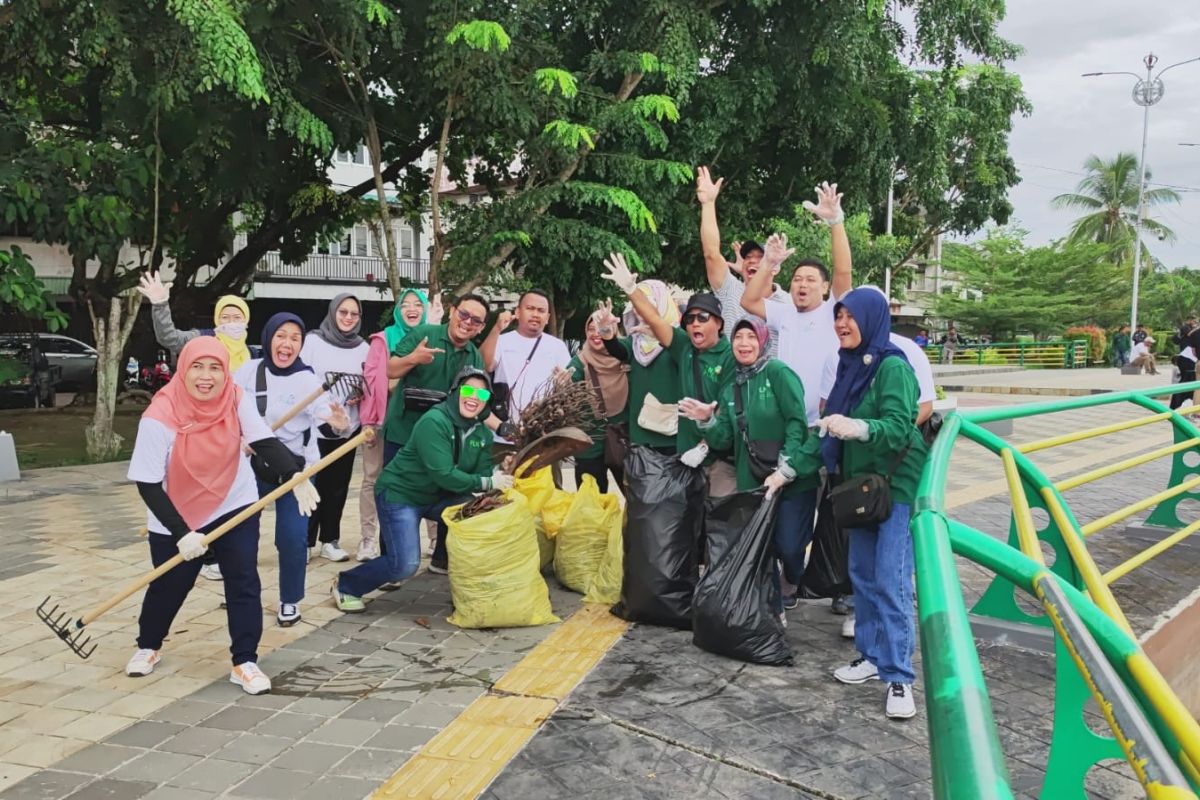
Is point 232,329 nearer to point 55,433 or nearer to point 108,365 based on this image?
point 108,365

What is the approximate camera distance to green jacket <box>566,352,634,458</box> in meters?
5.21

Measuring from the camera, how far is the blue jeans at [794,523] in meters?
4.15

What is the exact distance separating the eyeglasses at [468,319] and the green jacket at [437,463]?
Answer: 2.31 ft

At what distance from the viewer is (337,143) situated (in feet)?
38.7

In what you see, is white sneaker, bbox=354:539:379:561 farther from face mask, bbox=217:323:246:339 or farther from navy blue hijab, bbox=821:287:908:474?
navy blue hijab, bbox=821:287:908:474

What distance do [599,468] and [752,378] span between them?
157 cm

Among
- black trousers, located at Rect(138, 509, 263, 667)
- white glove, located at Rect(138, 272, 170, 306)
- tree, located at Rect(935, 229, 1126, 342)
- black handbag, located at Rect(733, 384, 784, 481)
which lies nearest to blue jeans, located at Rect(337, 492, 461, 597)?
black trousers, located at Rect(138, 509, 263, 667)

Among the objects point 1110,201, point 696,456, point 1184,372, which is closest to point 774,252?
point 696,456

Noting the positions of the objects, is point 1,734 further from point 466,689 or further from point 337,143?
point 337,143

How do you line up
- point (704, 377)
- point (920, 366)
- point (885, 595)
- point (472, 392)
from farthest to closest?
1. point (472, 392)
2. point (704, 377)
3. point (920, 366)
4. point (885, 595)

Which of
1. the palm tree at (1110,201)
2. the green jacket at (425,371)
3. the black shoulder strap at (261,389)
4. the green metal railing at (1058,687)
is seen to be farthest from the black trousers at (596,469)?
the palm tree at (1110,201)

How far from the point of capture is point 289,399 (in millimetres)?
4809

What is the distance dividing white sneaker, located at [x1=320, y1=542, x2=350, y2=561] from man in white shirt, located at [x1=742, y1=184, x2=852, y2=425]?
2.99m

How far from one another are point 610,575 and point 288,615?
1.62 m
